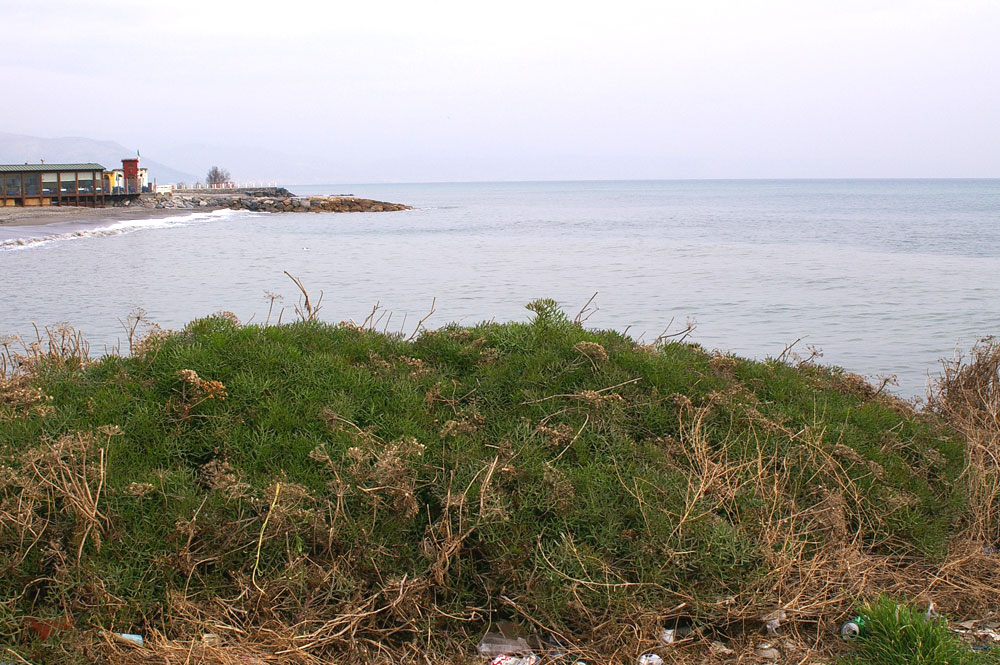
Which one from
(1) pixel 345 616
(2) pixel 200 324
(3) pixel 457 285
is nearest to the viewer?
(1) pixel 345 616

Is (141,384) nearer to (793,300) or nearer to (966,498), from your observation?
(966,498)

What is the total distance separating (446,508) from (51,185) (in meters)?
58.8

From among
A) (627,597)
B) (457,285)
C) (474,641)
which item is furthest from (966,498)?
(457,285)

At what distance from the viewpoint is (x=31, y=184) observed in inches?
2072

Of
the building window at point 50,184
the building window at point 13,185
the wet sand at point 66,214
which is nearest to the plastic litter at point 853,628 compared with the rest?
the wet sand at point 66,214

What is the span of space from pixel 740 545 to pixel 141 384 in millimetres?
3684

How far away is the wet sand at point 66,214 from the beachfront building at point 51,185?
1434 mm

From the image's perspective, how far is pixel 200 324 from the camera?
5.95 m

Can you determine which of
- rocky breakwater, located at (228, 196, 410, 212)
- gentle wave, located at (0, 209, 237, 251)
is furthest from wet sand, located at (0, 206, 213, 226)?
rocky breakwater, located at (228, 196, 410, 212)

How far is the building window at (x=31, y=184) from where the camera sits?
5234cm

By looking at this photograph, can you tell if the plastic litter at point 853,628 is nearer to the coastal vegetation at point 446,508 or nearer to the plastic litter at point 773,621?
the coastal vegetation at point 446,508

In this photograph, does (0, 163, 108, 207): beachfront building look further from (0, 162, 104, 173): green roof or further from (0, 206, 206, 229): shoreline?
(0, 206, 206, 229): shoreline

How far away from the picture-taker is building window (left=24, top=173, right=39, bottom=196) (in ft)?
172

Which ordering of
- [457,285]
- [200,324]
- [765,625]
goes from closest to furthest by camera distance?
[765,625] < [200,324] < [457,285]
